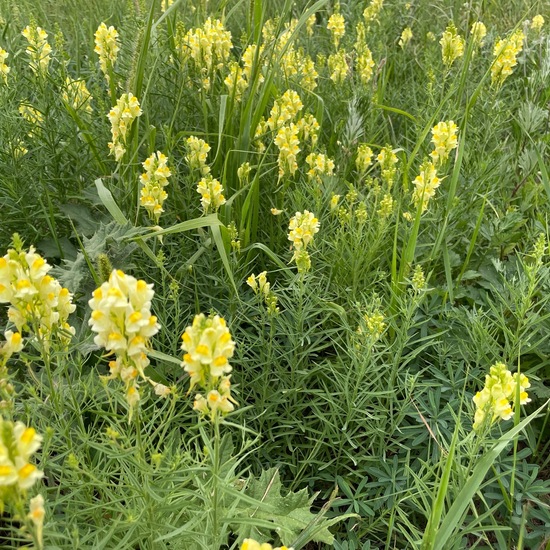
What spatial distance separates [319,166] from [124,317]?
72.5 inches

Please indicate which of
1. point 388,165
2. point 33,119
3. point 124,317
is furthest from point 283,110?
point 124,317

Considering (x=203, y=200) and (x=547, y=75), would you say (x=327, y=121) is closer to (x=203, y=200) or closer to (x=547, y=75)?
(x=547, y=75)

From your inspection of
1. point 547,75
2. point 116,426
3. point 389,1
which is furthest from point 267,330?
point 389,1

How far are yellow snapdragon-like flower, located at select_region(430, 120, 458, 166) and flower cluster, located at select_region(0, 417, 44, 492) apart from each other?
Result: 227 centimetres

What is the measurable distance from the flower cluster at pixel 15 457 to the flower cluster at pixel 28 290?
0.42m

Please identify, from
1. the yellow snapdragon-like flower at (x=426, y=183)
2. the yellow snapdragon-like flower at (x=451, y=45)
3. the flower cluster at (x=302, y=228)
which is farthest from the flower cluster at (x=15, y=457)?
the yellow snapdragon-like flower at (x=451, y=45)

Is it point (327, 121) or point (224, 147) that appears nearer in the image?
point (224, 147)

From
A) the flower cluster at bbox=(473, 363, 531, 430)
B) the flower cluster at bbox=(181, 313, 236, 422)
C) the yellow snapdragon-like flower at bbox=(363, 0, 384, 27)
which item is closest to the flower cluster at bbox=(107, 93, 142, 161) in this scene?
the flower cluster at bbox=(181, 313, 236, 422)

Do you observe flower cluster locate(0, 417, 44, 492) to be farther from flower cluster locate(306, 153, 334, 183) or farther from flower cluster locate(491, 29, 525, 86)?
flower cluster locate(491, 29, 525, 86)

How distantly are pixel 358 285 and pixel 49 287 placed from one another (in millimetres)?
1589

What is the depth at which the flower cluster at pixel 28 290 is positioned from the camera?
1390 millimetres

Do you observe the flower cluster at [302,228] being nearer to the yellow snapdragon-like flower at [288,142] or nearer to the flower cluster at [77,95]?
the yellow snapdragon-like flower at [288,142]

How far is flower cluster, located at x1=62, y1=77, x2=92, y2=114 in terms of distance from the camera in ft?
9.90

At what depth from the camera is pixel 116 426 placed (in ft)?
5.76
